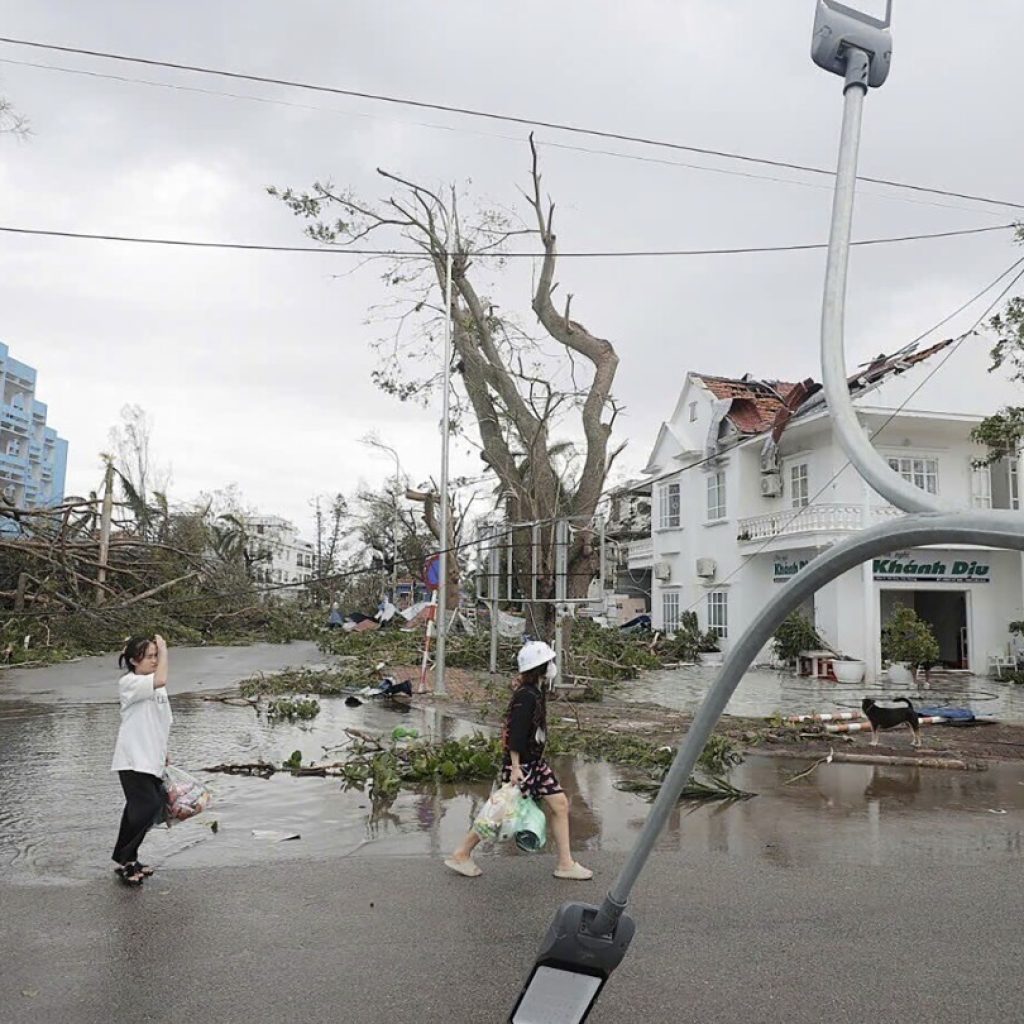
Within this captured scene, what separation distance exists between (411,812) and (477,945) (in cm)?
327

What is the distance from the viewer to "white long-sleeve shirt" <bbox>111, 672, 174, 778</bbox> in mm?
6105

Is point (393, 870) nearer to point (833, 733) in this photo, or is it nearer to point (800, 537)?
point (833, 733)

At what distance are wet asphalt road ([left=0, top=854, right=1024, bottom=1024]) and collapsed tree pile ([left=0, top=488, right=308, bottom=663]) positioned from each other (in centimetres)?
1659

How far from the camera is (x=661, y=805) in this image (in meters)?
3.00

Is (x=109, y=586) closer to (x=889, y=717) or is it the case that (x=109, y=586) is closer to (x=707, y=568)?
(x=707, y=568)

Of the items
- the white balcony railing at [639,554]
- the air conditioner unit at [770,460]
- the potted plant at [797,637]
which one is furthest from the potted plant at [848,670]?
the white balcony railing at [639,554]

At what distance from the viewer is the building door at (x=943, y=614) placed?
28.5 metres

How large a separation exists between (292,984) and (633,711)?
38.2 feet

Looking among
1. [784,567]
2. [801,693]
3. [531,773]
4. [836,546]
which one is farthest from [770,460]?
[836,546]

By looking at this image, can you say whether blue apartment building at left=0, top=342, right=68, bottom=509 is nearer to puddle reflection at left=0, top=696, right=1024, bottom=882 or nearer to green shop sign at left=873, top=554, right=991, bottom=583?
green shop sign at left=873, top=554, right=991, bottom=583

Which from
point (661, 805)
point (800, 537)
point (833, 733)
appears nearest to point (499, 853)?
point (661, 805)

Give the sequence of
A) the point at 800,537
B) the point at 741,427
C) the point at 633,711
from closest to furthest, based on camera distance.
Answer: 1. the point at 633,711
2. the point at 800,537
3. the point at 741,427

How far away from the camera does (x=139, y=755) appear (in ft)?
20.0

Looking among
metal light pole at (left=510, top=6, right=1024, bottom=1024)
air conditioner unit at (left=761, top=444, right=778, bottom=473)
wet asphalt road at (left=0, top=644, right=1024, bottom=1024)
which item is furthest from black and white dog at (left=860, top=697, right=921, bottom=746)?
air conditioner unit at (left=761, top=444, right=778, bottom=473)
